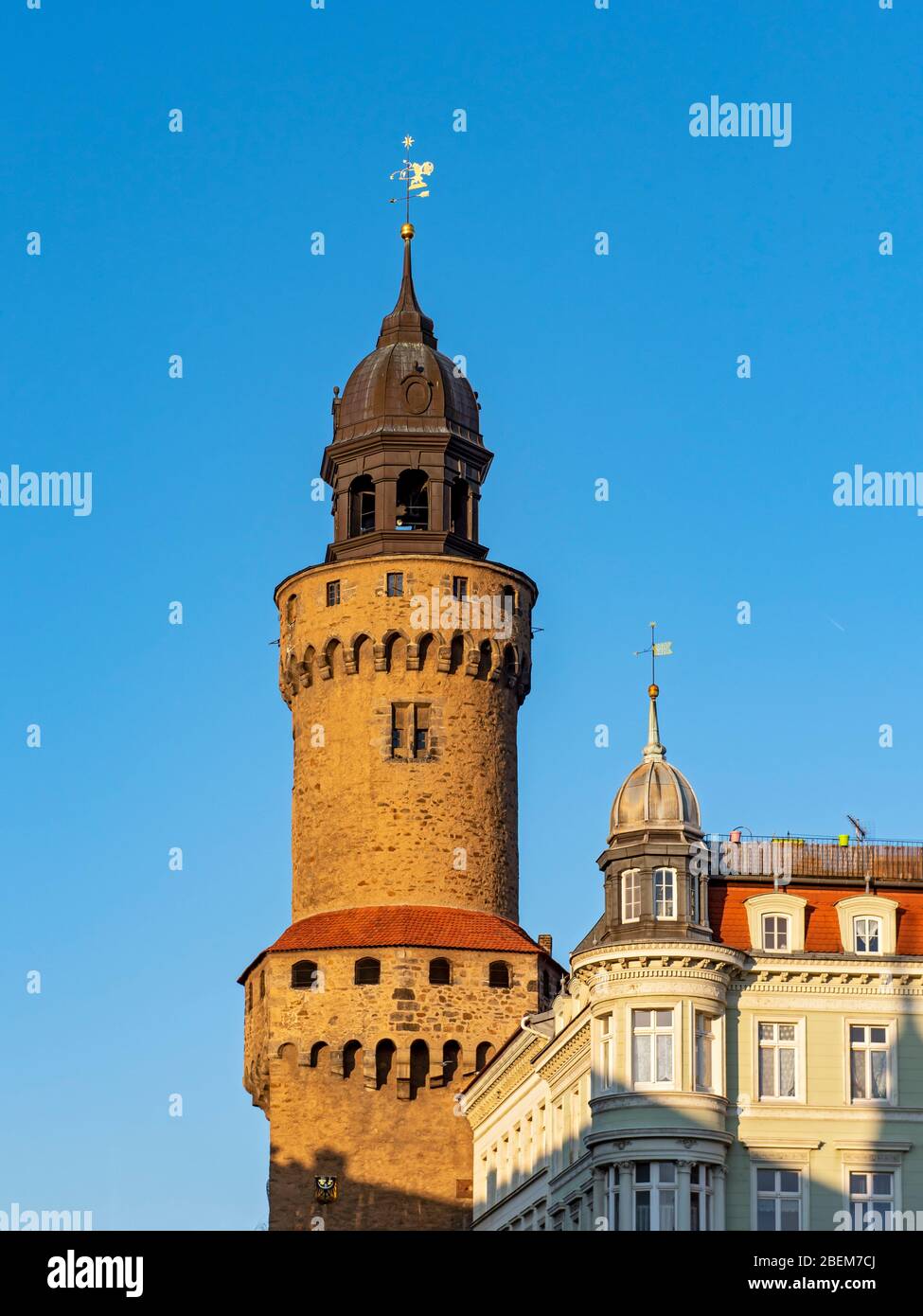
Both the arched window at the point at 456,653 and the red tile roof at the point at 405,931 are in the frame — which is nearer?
the red tile roof at the point at 405,931

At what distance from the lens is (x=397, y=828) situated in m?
94.6

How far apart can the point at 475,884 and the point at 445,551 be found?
35.9 ft

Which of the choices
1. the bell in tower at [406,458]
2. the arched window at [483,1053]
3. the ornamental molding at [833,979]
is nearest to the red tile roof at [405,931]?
the arched window at [483,1053]

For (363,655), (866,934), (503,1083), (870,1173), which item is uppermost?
(363,655)

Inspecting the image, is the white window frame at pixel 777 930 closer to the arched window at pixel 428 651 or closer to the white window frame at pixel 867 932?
the white window frame at pixel 867 932

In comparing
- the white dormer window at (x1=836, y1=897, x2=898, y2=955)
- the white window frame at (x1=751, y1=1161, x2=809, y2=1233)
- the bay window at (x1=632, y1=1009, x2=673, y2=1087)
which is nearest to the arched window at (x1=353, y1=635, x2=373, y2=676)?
the white dormer window at (x1=836, y1=897, x2=898, y2=955)

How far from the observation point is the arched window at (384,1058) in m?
91.2

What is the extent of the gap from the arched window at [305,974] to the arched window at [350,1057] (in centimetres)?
225

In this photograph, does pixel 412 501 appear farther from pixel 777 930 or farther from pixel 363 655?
pixel 777 930

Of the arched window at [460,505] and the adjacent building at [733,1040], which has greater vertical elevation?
the arched window at [460,505]

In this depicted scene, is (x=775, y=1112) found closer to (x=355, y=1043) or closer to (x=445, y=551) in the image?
(x=355, y=1043)

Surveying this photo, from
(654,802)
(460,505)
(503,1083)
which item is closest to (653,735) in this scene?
(654,802)

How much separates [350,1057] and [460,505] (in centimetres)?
1996
